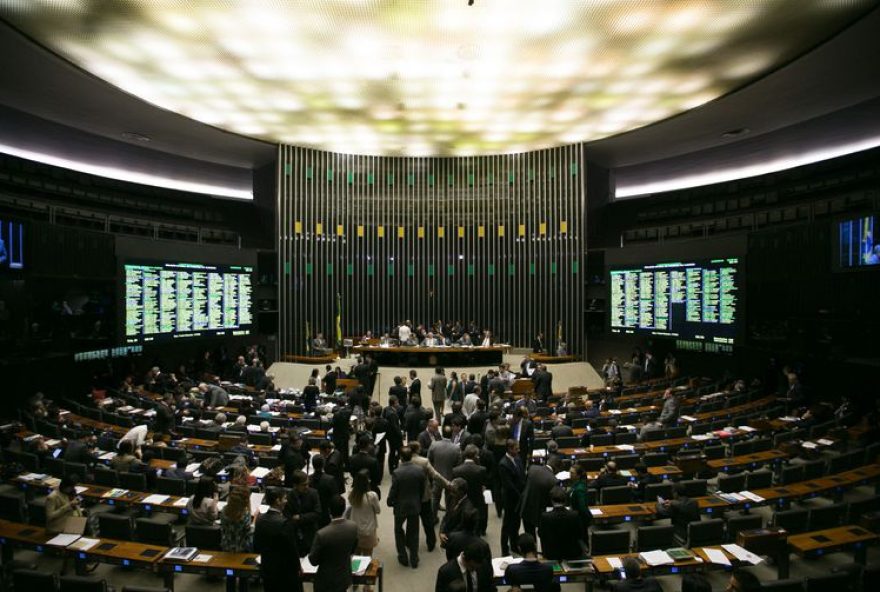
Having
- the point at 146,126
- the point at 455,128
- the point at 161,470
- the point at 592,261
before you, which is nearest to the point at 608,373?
the point at 592,261

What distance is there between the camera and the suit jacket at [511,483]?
551 cm

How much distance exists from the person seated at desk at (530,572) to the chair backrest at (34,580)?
3541 millimetres

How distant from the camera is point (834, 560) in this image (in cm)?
589

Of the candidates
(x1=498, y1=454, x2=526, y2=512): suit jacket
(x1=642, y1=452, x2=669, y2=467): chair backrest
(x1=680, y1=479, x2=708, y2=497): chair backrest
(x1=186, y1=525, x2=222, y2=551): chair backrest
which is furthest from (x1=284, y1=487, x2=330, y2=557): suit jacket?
(x1=642, y1=452, x2=669, y2=467): chair backrest

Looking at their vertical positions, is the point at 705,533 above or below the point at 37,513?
below

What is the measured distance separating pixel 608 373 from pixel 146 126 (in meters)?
16.0

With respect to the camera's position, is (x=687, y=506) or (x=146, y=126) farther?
(x=146, y=126)

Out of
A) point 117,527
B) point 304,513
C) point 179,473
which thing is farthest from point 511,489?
point 179,473

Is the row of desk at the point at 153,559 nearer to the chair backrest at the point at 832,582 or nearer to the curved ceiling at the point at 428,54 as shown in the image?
the chair backrest at the point at 832,582

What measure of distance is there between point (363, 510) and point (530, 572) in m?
1.73

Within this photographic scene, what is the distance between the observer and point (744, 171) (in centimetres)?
1725

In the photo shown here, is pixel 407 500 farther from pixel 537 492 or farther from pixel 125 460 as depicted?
pixel 125 460

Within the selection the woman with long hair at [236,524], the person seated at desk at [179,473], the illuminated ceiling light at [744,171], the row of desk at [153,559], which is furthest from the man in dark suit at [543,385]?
the illuminated ceiling light at [744,171]

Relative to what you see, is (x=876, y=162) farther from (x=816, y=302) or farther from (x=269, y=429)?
(x=269, y=429)
